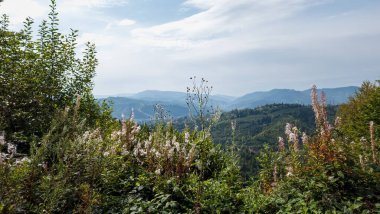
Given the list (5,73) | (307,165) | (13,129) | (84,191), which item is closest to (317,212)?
(307,165)

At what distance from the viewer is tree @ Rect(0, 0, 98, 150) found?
10.7 m

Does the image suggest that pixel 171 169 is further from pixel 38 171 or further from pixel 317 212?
pixel 317 212

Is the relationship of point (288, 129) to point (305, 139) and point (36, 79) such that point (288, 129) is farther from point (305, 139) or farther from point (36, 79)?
point (36, 79)

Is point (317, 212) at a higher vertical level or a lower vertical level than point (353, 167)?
lower

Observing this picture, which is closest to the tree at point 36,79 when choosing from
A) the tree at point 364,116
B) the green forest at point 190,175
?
the green forest at point 190,175

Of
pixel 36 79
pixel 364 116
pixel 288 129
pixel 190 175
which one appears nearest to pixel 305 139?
pixel 288 129

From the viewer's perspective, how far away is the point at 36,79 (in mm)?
11578

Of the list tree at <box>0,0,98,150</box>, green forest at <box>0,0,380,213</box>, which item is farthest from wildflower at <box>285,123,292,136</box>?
tree at <box>0,0,98,150</box>

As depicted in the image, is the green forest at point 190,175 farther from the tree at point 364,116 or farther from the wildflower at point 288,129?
the tree at point 364,116

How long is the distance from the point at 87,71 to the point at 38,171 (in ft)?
35.2

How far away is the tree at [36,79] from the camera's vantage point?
35.0 ft

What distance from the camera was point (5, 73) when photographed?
37.5ft

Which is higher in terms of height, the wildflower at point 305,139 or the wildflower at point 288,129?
the wildflower at point 288,129

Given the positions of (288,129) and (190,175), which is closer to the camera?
(190,175)
